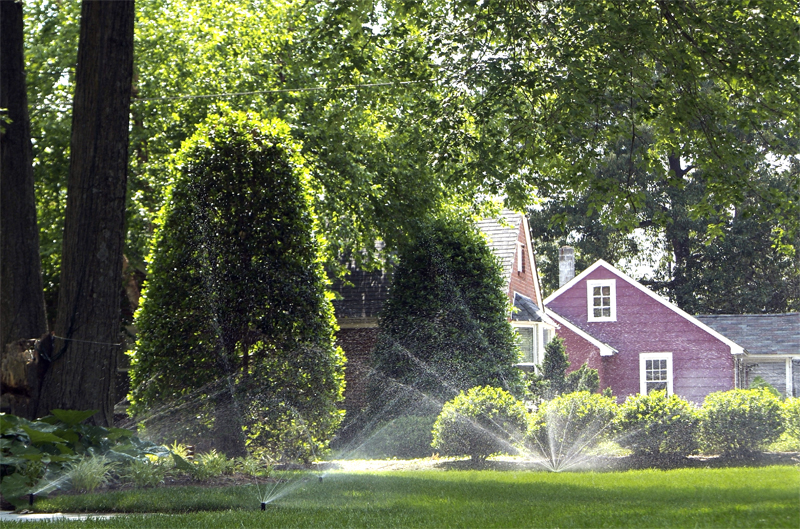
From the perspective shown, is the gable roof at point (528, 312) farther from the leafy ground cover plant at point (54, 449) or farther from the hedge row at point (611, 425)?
the leafy ground cover plant at point (54, 449)

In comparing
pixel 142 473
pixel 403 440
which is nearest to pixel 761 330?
pixel 403 440

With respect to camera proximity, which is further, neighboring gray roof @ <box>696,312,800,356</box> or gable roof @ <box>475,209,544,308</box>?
gable roof @ <box>475,209,544,308</box>

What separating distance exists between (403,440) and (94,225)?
23.3 ft

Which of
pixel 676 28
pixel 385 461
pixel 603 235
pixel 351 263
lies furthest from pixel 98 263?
pixel 603 235

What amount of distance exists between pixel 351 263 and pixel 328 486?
11936mm

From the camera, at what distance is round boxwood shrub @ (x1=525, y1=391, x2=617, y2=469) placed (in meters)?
12.5

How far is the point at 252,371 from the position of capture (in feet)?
35.7

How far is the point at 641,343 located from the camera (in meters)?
21.8

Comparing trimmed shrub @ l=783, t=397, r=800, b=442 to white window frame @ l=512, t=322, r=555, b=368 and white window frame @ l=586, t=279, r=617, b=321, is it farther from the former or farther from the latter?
white window frame @ l=586, t=279, r=617, b=321

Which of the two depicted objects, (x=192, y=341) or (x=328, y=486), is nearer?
(x=328, y=486)

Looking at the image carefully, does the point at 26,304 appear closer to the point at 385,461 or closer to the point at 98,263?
the point at 98,263

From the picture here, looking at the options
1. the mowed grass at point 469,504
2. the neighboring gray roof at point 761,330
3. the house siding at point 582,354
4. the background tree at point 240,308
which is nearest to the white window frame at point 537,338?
the house siding at point 582,354

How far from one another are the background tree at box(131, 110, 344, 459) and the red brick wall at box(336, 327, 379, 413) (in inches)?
238

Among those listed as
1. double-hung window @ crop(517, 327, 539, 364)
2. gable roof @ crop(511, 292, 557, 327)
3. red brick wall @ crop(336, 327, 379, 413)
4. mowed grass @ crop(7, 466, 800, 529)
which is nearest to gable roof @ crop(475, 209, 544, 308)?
gable roof @ crop(511, 292, 557, 327)
